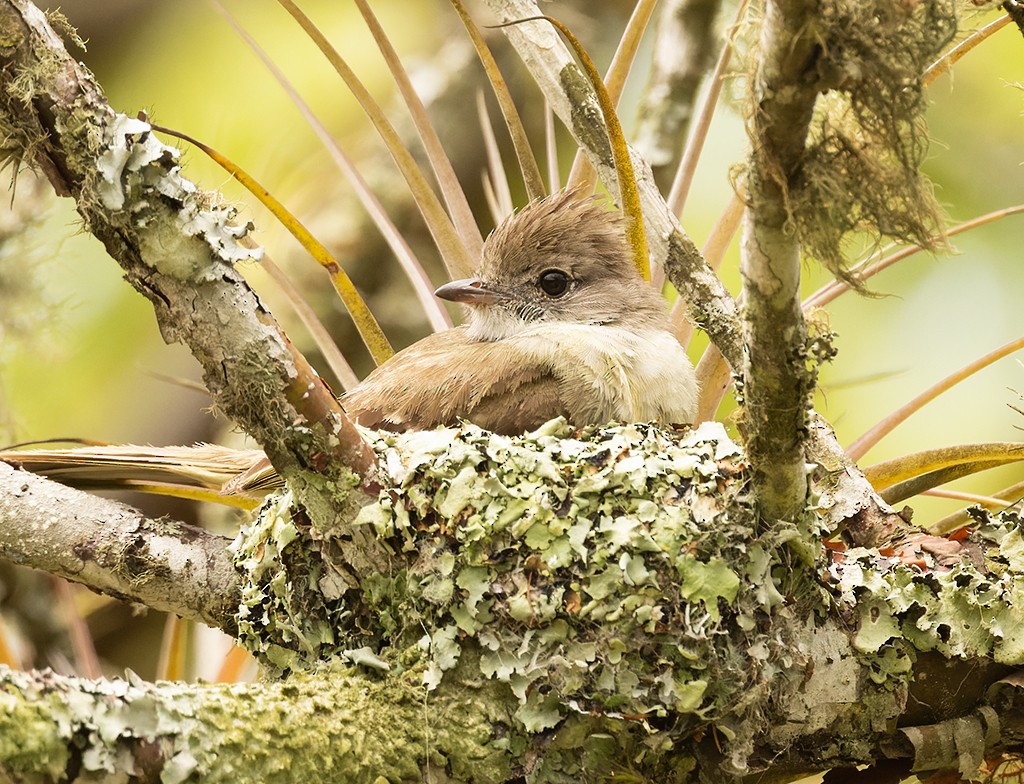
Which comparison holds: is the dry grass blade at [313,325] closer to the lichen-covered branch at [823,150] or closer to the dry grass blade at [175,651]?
the dry grass blade at [175,651]

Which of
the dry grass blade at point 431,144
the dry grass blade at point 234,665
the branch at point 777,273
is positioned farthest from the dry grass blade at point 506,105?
the dry grass blade at point 234,665

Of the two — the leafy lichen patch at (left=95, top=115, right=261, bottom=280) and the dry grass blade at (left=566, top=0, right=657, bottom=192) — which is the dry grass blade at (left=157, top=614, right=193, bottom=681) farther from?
the dry grass blade at (left=566, top=0, right=657, bottom=192)

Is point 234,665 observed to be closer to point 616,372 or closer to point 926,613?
point 616,372

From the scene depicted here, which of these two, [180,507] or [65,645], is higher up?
[180,507]

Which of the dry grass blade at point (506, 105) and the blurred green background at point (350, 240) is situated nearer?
the dry grass blade at point (506, 105)

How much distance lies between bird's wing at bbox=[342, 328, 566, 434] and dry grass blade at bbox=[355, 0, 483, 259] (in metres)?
0.61

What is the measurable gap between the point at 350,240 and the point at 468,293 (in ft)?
4.13

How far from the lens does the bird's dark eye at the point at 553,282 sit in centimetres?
347

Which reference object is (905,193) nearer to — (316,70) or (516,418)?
(516,418)

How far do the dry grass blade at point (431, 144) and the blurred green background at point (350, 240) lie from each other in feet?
3.12

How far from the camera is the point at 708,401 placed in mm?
3385

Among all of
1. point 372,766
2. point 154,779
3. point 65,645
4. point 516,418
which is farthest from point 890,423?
point 65,645

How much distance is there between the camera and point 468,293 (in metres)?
3.31

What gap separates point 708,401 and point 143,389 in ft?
7.93
